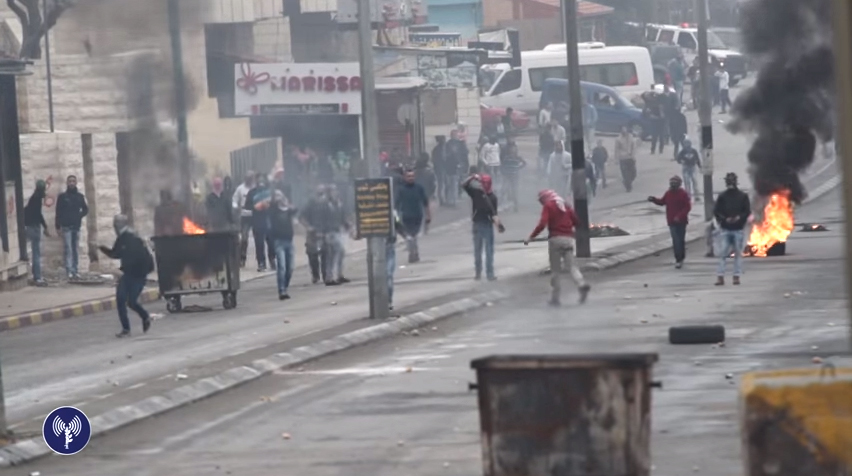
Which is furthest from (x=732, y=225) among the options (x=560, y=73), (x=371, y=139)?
(x=560, y=73)

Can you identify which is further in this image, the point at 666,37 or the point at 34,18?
the point at 666,37

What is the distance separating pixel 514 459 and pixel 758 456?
136 cm

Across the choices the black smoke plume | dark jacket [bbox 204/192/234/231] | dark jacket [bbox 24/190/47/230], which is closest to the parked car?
dark jacket [bbox 204/192/234/231]

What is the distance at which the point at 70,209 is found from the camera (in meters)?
26.6

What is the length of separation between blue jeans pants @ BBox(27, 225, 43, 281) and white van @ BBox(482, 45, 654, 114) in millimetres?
23234

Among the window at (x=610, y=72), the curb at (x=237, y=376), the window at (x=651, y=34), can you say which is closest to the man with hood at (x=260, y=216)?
the curb at (x=237, y=376)

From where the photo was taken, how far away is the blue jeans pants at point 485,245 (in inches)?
945

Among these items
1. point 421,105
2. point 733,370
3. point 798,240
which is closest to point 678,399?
point 733,370

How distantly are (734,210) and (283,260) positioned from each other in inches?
244

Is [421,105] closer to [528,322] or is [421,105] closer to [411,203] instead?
[411,203]

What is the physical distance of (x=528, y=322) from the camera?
18766 mm

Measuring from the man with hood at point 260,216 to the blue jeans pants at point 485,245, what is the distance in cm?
387

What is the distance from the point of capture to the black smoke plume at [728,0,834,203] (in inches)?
860

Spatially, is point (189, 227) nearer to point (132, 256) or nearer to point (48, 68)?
point (48, 68)
